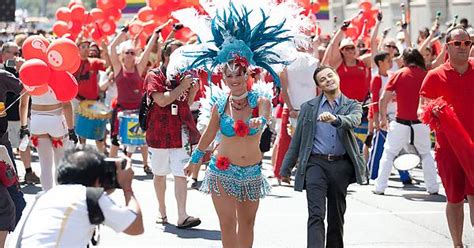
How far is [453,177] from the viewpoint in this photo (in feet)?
27.2

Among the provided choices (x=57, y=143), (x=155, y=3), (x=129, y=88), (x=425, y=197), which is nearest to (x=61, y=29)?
(x=155, y=3)

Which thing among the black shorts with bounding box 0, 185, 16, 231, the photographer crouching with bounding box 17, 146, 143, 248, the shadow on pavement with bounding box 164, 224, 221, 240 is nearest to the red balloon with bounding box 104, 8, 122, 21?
the shadow on pavement with bounding box 164, 224, 221, 240

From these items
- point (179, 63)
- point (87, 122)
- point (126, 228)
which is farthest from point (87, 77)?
point (126, 228)

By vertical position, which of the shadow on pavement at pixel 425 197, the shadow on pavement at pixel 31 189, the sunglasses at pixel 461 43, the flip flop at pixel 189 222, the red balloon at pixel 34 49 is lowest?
the shadow on pavement at pixel 425 197

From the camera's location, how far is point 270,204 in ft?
37.7

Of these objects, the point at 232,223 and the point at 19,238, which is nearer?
the point at 19,238

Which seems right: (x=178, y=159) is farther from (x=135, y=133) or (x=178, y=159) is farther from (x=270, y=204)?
(x=135, y=133)

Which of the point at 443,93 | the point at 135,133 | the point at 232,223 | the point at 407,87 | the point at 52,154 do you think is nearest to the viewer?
the point at 232,223

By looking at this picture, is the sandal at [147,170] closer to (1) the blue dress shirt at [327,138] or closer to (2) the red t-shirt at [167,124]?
(2) the red t-shirt at [167,124]

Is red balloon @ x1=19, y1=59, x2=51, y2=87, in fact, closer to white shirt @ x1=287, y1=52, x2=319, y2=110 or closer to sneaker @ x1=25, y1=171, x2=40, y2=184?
white shirt @ x1=287, y1=52, x2=319, y2=110

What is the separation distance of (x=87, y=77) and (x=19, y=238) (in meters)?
10.3

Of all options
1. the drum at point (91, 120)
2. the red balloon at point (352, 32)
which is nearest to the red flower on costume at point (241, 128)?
the drum at point (91, 120)

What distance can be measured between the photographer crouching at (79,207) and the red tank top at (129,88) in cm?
890

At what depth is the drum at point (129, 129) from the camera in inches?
549
